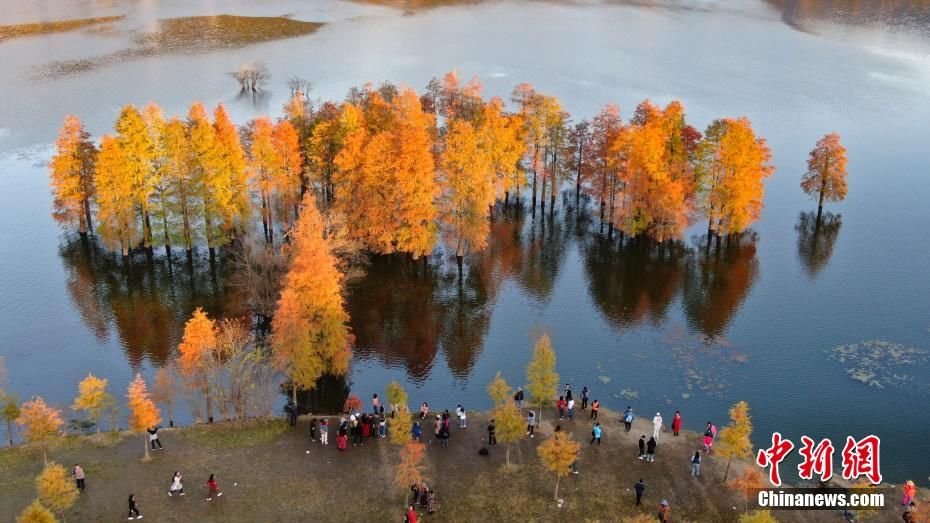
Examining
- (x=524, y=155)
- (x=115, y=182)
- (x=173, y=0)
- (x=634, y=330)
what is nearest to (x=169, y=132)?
(x=115, y=182)

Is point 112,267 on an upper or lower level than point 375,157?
lower

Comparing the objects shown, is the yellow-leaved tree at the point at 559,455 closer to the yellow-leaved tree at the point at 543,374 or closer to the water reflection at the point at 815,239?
the yellow-leaved tree at the point at 543,374

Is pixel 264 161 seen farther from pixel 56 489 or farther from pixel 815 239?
pixel 815 239

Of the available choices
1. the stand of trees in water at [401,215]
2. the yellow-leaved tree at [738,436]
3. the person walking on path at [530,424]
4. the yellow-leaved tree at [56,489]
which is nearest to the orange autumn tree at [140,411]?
the yellow-leaved tree at [56,489]

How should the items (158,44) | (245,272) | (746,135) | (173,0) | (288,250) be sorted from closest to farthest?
1. (288,250)
2. (245,272)
3. (746,135)
4. (158,44)
5. (173,0)

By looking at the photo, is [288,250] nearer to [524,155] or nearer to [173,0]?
[524,155]

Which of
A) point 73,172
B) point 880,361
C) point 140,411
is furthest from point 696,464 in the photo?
point 73,172
